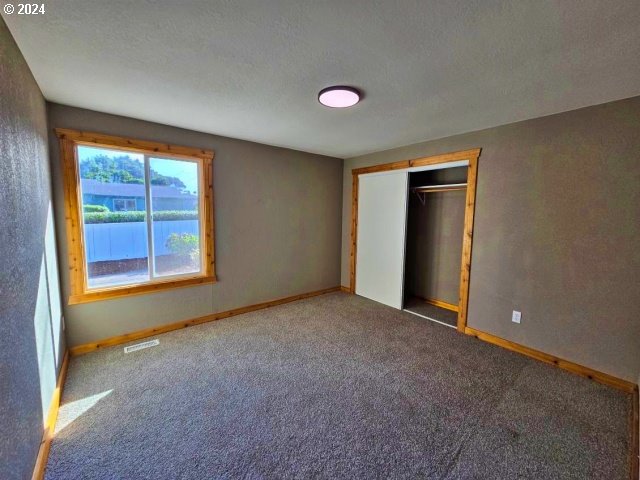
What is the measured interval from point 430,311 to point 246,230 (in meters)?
2.87

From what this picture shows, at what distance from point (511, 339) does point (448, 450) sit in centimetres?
176

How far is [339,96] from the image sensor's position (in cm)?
211

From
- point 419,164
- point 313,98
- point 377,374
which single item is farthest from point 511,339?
point 313,98

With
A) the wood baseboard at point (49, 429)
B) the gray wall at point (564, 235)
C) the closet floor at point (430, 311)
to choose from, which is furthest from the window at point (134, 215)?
the gray wall at point (564, 235)

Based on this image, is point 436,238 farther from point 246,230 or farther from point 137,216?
point 137,216

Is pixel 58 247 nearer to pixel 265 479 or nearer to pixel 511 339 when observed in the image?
pixel 265 479

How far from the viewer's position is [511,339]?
9.44 ft

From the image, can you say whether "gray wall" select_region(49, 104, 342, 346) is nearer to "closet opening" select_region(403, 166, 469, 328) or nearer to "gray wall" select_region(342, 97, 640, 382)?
"closet opening" select_region(403, 166, 469, 328)

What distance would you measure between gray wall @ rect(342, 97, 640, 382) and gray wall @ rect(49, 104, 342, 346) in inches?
89.9

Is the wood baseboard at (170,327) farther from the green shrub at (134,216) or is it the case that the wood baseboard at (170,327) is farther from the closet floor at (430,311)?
the closet floor at (430,311)

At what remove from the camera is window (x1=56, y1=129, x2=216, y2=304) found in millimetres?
2641

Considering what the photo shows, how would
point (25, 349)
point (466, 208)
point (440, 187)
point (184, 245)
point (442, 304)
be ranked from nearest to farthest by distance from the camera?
point (25, 349)
point (466, 208)
point (184, 245)
point (440, 187)
point (442, 304)

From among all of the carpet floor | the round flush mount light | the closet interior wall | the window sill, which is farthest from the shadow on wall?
the closet interior wall

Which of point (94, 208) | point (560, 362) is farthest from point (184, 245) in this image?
point (560, 362)
